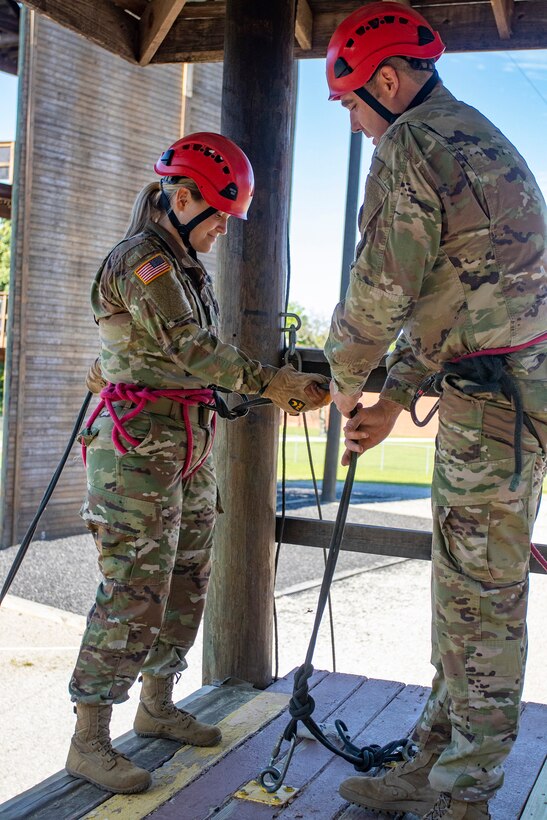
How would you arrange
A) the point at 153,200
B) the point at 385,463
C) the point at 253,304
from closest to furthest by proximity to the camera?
the point at 153,200, the point at 253,304, the point at 385,463

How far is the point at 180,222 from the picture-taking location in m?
2.87

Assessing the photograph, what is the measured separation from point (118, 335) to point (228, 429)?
2.84ft

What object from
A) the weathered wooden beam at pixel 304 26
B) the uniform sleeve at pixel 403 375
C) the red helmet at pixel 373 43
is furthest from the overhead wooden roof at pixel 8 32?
the uniform sleeve at pixel 403 375

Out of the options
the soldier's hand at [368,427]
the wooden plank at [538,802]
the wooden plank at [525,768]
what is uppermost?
the soldier's hand at [368,427]

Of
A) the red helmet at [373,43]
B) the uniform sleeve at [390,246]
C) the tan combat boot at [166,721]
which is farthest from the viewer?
the tan combat boot at [166,721]

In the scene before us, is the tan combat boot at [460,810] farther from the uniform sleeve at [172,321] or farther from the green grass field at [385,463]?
the green grass field at [385,463]

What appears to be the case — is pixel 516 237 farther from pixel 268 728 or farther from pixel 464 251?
pixel 268 728

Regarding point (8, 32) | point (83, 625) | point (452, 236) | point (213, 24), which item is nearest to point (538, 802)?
point (452, 236)

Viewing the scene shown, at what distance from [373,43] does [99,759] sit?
2.22m

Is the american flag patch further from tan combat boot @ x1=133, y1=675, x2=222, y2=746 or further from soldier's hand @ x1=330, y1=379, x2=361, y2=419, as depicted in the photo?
tan combat boot @ x1=133, y1=675, x2=222, y2=746

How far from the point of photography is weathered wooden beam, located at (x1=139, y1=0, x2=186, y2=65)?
4.09 meters

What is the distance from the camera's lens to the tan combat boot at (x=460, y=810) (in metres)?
2.14

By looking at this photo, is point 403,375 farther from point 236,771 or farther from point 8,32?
point 8,32

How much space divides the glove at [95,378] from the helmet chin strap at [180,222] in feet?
1.88
